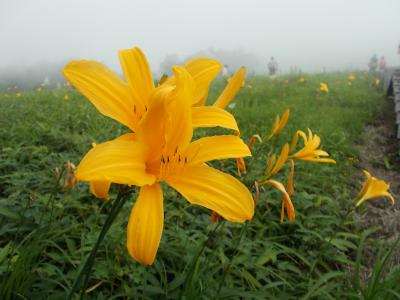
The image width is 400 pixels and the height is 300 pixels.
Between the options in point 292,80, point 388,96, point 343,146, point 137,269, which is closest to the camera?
point 137,269

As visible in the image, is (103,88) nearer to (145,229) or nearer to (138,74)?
(138,74)

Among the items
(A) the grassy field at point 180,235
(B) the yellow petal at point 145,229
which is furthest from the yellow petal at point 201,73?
(A) the grassy field at point 180,235

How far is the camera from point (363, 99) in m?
7.00

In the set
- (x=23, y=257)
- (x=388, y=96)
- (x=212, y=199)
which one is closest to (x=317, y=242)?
(x=23, y=257)

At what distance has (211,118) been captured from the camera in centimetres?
72

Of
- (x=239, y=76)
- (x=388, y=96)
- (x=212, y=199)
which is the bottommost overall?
(x=388, y=96)

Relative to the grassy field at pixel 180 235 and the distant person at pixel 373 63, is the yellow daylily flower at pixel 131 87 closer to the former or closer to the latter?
the grassy field at pixel 180 235

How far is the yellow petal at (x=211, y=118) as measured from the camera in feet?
2.32

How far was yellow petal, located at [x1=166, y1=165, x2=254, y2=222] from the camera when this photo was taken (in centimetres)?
65

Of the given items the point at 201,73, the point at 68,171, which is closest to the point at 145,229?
the point at 201,73

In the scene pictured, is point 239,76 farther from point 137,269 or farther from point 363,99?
point 363,99

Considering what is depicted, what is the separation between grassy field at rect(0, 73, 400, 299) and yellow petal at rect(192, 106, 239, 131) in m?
0.50

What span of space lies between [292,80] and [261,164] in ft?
21.8

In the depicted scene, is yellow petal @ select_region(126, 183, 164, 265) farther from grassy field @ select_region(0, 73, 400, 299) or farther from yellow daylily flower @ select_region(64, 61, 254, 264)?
grassy field @ select_region(0, 73, 400, 299)
